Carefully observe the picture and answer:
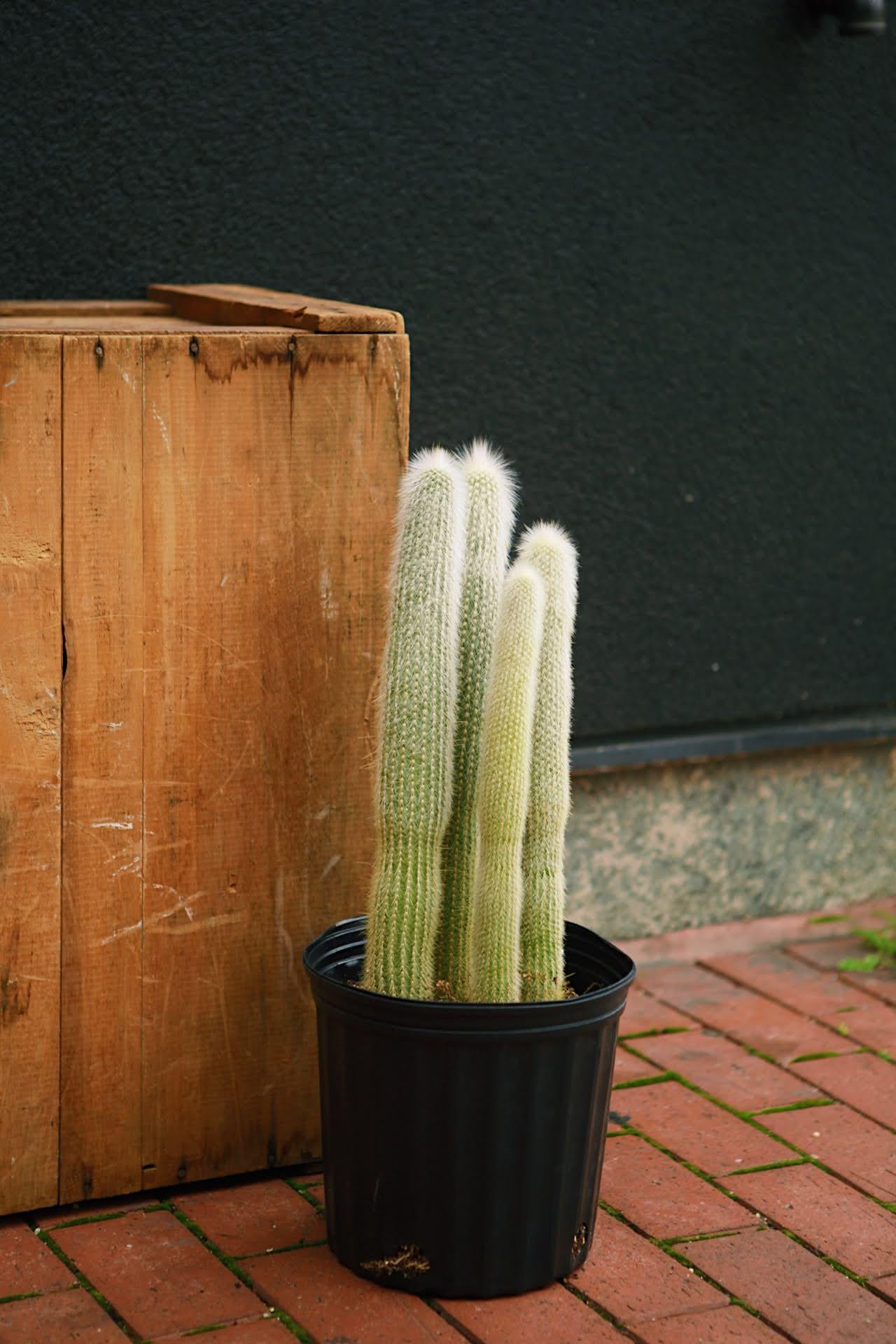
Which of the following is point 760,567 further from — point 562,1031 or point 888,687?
point 562,1031

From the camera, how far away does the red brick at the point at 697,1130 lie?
3232 millimetres

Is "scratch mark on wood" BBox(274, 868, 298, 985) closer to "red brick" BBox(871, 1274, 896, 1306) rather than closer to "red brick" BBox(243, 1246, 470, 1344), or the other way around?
"red brick" BBox(243, 1246, 470, 1344)

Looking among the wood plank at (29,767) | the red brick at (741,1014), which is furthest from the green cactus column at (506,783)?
the red brick at (741,1014)

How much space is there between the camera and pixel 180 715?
2.86 meters

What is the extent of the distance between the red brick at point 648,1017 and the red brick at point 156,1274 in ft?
4.21

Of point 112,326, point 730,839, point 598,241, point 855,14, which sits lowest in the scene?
point 730,839

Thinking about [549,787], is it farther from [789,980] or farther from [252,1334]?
[789,980]

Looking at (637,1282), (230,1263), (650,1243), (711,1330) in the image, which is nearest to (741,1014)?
(650,1243)

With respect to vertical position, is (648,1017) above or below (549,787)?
below

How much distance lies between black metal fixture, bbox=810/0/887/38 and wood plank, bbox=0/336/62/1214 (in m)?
2.33

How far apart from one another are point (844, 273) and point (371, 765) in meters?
2.10

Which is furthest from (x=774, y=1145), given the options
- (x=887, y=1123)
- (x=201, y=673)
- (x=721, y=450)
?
(x=721, y=450)

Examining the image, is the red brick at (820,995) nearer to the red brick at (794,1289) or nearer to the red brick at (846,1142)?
the red brick at (846,1142)

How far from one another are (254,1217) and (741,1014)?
1436mm
